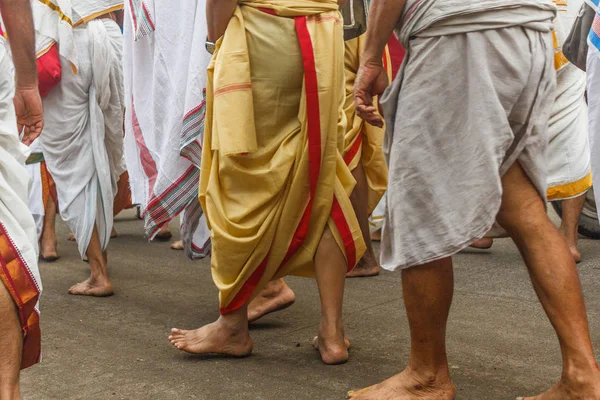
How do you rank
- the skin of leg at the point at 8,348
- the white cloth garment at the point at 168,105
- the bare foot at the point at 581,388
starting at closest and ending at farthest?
the bare foot at the point at 581,388 → the skin of leg at the point at 8,348 → the white cloth garment at the point at 168,105

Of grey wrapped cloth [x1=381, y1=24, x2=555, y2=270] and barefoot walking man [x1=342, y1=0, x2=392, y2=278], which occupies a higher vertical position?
grey wrapped cloth [x1=381, y1=24, x2=555, y2=270]

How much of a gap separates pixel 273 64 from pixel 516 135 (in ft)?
3.46

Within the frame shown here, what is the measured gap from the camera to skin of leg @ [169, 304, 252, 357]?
3.68 m

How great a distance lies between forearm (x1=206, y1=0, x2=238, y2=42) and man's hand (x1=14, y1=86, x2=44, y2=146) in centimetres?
72

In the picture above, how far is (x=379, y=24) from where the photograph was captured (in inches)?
115

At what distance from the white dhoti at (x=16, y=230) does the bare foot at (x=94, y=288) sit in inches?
74.4

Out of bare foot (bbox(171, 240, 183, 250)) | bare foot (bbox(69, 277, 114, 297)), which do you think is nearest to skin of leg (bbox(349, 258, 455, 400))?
bare foot (bbox(69, 277, 114, 297))

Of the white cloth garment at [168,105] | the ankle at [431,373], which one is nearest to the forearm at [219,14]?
the white cloth garment at [168,105]

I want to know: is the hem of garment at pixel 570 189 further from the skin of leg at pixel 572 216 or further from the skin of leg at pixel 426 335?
the skin of leg at pixel 426 335

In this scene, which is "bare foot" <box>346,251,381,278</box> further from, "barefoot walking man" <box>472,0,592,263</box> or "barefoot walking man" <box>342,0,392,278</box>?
"barefoot walking man" <box>472,0,592,263</box>

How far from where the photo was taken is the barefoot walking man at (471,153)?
276 cm

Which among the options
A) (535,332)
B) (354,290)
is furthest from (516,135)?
(354,290)

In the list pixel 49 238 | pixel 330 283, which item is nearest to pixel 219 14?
pixel 330 283

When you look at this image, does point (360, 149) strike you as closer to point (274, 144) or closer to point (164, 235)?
point (274, 144)
